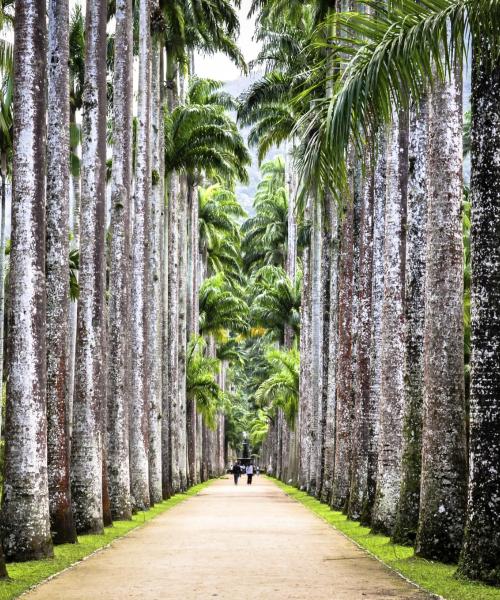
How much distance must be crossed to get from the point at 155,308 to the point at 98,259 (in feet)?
34.5

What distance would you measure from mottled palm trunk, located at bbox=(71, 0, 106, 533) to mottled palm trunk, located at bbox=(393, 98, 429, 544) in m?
5.36

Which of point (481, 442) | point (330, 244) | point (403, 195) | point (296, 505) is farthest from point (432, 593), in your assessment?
point (330, 244)

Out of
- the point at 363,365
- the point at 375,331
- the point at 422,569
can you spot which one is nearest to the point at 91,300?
the point at 375,331

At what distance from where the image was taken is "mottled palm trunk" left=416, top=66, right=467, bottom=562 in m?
12.6

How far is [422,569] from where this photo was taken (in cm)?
1206

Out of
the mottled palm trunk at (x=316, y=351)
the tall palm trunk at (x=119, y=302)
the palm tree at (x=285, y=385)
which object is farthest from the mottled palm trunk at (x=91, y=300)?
the palm tree at (x=285, y=385)

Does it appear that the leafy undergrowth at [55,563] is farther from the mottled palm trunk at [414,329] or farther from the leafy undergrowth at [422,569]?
the mottled palm trunk at [414,329]

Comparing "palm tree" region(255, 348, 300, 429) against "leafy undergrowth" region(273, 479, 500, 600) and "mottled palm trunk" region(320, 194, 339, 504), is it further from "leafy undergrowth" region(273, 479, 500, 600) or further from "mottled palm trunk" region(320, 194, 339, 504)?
"leafy undergrowth" region(273, 479, 500, 600)

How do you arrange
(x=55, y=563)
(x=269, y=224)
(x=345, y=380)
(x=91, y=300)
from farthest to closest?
(x=269, y=224), (x=345, y=380), (x=91, y=300), (x=55, y=563)

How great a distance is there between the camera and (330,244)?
33938 mm

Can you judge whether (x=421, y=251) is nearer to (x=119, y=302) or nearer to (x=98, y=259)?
(x=98, y=259)

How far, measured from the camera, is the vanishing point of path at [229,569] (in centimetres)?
1025

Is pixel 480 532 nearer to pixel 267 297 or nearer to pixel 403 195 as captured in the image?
pixel 403 195

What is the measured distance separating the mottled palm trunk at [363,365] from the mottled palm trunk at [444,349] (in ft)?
21.7
